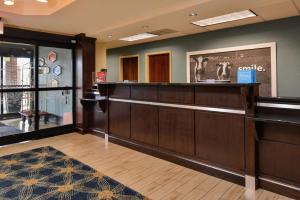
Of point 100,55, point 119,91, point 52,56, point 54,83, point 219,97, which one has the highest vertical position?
point 100,55

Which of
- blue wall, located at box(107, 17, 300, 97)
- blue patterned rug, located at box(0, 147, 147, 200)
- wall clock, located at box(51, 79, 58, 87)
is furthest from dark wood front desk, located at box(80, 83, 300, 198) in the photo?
wall clock, located at box(51, 79, 58, 87)

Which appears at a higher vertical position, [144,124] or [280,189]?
[144,124]

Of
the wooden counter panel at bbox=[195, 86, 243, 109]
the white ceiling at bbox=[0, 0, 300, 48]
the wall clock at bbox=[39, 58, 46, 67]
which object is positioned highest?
the white ceiling at bbox=[0, 0, 300, 48]

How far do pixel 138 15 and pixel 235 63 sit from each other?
2341mm

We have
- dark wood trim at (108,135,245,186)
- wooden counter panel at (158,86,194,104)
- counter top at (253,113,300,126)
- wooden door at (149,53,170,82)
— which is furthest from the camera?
wooden door at (149,53,170,82)

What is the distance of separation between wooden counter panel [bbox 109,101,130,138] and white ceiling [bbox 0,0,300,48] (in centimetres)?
168

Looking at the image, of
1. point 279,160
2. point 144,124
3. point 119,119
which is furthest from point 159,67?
point 279,160

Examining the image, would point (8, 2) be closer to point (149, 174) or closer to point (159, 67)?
point (149, 174)

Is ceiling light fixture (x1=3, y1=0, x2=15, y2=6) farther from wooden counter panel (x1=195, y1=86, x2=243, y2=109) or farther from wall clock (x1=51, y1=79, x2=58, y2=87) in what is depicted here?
wooden counter panel (x1=195, y1=86, x2=243, y2=109)

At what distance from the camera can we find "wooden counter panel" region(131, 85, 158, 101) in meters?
3.79

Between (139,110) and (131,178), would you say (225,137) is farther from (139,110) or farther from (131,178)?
(139,110)

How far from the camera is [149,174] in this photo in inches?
125

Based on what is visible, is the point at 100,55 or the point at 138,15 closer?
the point at 138,15

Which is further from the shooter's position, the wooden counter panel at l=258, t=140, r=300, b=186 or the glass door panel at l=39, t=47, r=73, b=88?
the glass door panel at l=39, t=47, r=73, b=88
